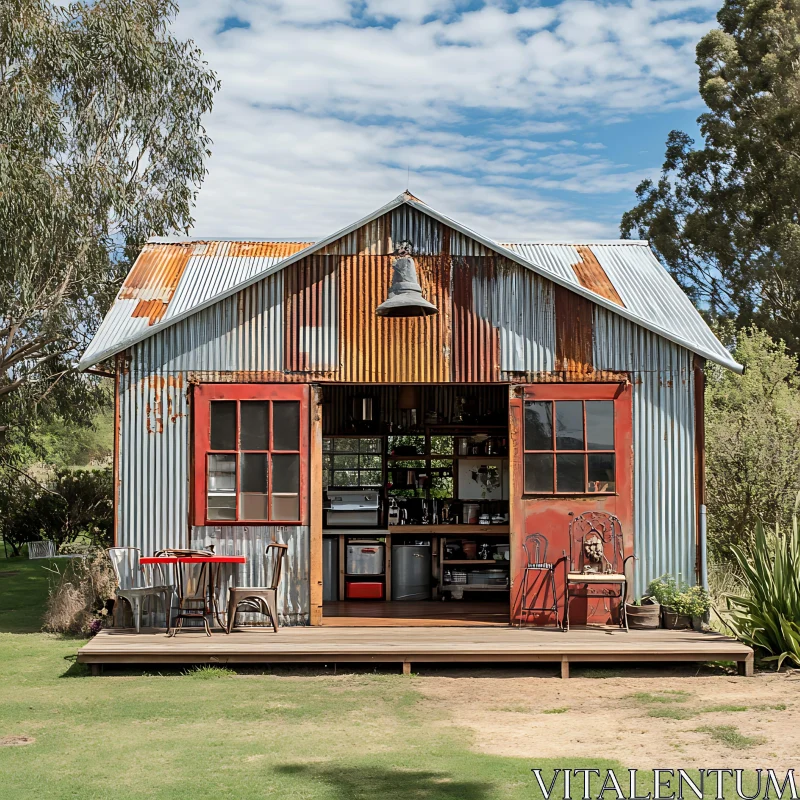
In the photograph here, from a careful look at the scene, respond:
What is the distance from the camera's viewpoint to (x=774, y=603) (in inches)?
344

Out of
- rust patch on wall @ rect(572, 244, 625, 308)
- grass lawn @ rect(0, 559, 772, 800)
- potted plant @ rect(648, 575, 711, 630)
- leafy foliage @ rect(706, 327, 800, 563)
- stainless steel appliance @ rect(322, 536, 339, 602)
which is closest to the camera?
grass lawn @ rect(0, 559, 772, 800)

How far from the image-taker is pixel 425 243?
10.0 meters

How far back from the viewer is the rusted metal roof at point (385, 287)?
384 inches

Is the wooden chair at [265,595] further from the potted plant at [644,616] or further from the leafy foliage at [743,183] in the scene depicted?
the leafy foliage at [743,183]

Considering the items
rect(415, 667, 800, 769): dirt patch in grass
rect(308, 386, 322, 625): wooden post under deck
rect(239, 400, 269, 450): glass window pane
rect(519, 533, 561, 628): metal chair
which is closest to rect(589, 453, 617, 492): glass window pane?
rect(519, 533, 561, 628): metal chair

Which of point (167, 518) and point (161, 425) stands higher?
point (161, 425)

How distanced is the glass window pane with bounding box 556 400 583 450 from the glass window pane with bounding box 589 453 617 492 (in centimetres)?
20

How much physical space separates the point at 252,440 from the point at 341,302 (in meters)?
1.62

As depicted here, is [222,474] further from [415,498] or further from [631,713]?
[631,713]

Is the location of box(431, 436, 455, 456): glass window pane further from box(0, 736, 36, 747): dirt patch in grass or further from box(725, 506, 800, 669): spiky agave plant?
box(0, 736, 36, 747): dirt patch in grass

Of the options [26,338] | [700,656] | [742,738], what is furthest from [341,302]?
[26,338]

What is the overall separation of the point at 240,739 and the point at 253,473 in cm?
367

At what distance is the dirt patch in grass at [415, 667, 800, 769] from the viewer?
6102 mm

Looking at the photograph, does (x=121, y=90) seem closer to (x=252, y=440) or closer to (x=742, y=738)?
(x=252, y=440)
